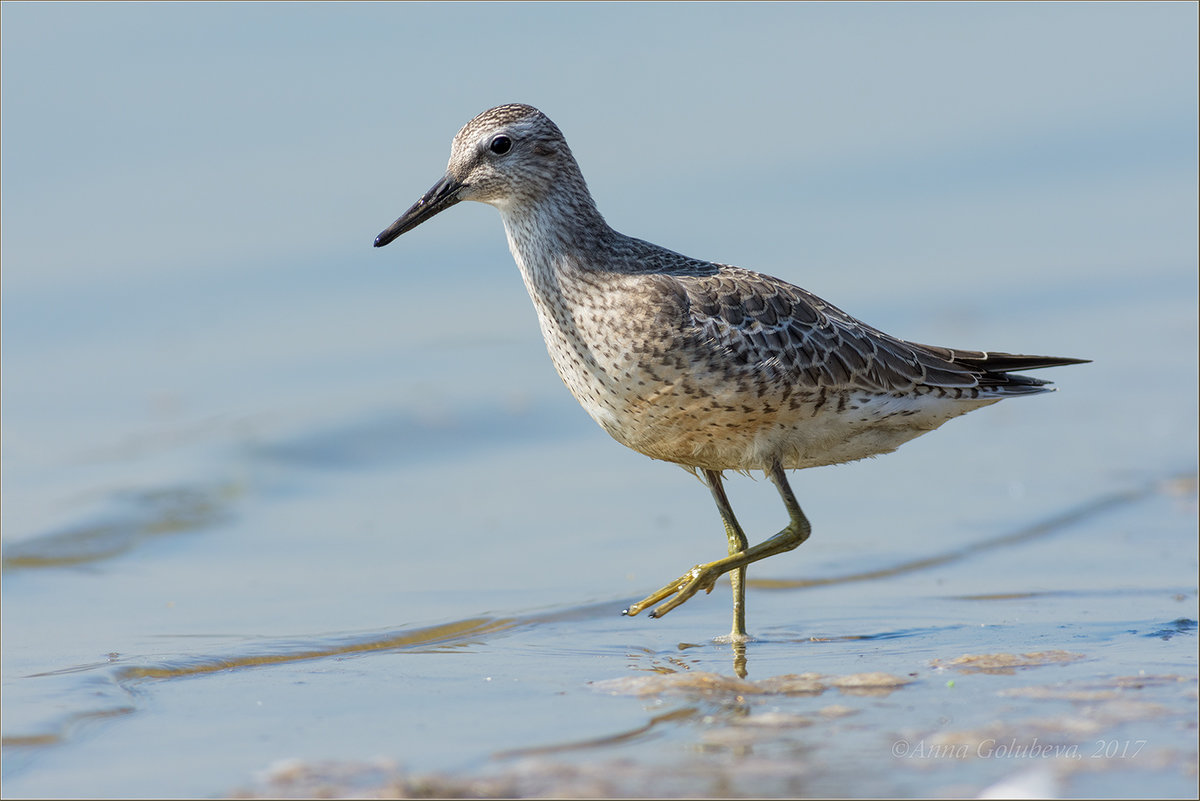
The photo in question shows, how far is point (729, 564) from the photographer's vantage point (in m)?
6.84

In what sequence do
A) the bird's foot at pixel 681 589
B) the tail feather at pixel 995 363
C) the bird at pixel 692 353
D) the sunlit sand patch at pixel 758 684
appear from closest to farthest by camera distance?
the sunlit sand patch at pixel 758 684 < the bird at pixel 692 353 < the bird's foot at pixel 681 589 < the tail feather at pixel 995 363

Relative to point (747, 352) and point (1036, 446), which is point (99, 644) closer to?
point (747, 352)

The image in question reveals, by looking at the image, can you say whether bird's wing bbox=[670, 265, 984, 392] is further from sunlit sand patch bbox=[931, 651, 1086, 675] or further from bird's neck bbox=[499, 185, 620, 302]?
sunlit sand patch bbox=[931, 651, 1086, 675]

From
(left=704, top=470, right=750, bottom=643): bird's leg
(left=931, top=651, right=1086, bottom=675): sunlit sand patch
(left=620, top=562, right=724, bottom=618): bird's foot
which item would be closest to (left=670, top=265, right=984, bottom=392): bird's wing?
(left=704, top=470, right=750, bottom=643): bird's leg

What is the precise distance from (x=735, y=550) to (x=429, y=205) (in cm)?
216

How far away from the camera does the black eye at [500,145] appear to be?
6.87 meters

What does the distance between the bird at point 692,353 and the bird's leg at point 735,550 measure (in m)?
0.01

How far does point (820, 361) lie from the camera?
6.78m

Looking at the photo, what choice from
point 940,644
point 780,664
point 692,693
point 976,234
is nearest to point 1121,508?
point 940,644

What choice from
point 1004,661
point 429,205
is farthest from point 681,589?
point 429,205

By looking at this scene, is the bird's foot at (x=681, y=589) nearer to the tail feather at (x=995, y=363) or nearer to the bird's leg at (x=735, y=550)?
the bird's leg at (x=735, y=550)

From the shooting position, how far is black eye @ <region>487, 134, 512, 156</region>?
687 cm

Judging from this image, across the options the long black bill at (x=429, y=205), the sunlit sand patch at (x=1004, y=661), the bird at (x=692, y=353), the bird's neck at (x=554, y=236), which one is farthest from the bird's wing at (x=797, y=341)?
the sunlit sand patch at (x=1004, y=661)

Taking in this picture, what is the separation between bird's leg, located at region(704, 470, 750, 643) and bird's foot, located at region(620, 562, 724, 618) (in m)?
0.26
